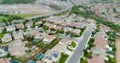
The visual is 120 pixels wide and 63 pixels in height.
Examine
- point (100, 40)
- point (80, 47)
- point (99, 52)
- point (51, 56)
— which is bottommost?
point (80, 47)

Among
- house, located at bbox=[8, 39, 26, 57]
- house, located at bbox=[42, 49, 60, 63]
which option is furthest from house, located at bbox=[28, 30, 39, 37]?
house, located at bbox=[42, 49, 60, 63]

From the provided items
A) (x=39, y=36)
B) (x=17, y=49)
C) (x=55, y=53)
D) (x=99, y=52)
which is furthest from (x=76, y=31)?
(x=17, y=49)

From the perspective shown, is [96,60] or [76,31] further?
[76,31]

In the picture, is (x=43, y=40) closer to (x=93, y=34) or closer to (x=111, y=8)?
(x=93, y=34)

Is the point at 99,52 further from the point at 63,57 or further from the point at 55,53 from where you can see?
the point at 55,53

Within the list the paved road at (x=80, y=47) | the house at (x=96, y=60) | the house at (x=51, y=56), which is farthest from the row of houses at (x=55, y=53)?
the house at (x=96, y=60)

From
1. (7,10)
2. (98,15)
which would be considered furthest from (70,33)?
(7,10)
